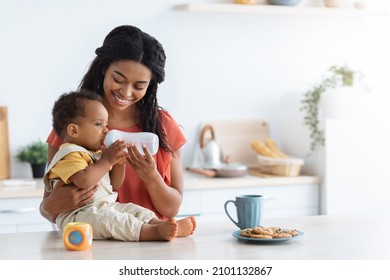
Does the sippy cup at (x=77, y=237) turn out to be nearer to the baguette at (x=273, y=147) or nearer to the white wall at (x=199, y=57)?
the white wall at (x=199, y=57)

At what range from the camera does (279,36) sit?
14.1 ft

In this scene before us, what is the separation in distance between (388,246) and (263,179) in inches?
75.9

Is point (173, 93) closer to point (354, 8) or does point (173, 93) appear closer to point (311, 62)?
point (311, 62)

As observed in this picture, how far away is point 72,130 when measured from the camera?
6.69 ft

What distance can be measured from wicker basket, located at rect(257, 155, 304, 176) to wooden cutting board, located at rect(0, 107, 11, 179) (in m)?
1.31

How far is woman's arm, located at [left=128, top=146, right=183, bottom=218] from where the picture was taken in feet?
6.69

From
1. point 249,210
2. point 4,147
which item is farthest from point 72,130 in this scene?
point 4,147

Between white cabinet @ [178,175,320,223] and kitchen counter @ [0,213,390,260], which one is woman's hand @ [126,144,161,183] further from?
A: white cabinet @ [178,175,320,223]

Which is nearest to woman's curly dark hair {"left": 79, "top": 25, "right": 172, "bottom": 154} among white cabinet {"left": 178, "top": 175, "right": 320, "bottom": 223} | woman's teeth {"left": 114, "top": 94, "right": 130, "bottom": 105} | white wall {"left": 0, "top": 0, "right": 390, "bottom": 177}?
woman's teeth {"left": 114, "top": 94, "right": 130, "bottom": 105}

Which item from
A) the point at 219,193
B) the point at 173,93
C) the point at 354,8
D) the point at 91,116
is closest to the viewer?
the point at 91,116

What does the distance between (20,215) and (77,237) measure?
1.64 m

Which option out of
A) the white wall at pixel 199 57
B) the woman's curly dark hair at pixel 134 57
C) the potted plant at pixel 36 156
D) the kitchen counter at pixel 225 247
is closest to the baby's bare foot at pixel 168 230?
the kitchen counter at pixel 225 247

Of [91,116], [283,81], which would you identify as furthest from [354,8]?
[91,116]

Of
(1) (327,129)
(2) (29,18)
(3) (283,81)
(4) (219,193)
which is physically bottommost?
(4) (219,193)
